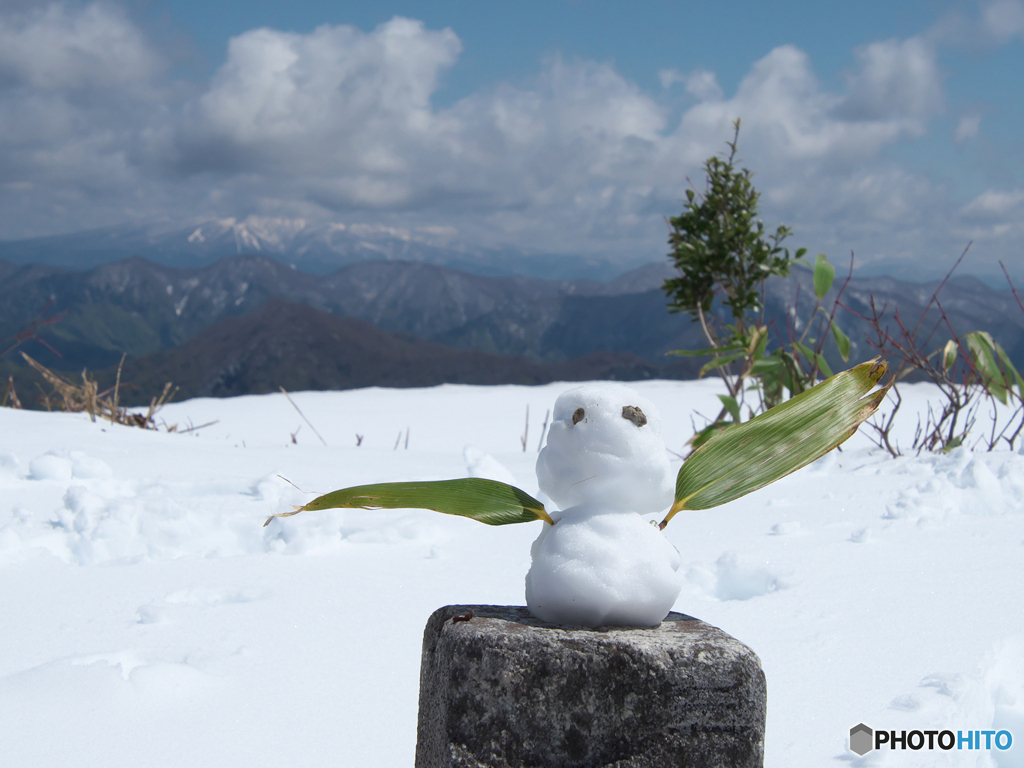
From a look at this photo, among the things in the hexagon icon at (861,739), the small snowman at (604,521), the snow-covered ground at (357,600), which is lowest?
the hexagon icon at (861,739)

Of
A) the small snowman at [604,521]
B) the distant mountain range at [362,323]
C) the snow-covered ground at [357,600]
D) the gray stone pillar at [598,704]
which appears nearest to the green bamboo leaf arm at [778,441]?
the small snowman at [604,521]

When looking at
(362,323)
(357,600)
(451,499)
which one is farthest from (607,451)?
(362,323)

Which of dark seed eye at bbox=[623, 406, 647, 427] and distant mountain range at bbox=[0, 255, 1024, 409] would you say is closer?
dark seed eye at bbox=[623, 406, 647, 427]

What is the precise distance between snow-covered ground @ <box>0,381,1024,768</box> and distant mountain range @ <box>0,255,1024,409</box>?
50.3 metres

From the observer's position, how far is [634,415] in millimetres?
944

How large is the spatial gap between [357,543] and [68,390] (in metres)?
3.12

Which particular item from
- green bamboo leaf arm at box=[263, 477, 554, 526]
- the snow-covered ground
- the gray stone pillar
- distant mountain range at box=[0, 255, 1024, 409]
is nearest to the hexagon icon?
the snow-covered ground

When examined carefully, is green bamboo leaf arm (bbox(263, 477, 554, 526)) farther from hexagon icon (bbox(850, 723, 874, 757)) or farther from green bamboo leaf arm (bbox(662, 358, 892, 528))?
hexagon icon (bbox(850, 723, 874, 757))

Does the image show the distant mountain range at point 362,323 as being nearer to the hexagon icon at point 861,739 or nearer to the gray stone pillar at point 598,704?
the hexagon icon at point 861,739

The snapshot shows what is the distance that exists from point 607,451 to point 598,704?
320mm

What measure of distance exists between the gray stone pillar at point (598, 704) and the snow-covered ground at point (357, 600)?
35 cm

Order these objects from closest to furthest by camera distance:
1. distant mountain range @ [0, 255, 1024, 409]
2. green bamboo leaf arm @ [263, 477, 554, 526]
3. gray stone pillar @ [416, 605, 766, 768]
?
gray stone pillar @ [416, 605, 766, 768] < green bamboo leaf arm @ [263, 477, 554, 526] < distant mountain range @ [0, 255, 1024, 409]

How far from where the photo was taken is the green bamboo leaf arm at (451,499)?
926mm

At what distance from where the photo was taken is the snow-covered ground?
1.17 meters
